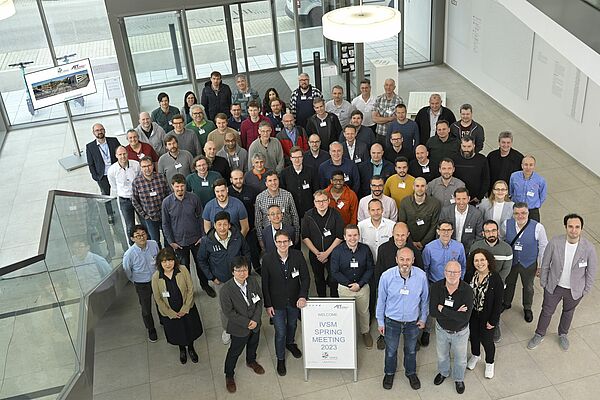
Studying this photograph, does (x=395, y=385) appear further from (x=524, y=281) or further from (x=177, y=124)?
(x=177, y=124)

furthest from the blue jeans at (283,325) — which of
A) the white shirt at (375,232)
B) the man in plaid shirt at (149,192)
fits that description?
the man in plaid shirt at (149,192)

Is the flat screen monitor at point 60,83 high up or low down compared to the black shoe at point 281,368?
up

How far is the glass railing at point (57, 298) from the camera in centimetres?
484

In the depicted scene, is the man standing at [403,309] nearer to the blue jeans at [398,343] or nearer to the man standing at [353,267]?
the blue jeans at [398,343]

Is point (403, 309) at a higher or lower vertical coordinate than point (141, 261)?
lower

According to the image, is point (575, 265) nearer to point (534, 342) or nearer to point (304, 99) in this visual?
point (534, 342)

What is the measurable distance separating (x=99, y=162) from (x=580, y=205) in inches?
255

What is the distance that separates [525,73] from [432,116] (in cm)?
339

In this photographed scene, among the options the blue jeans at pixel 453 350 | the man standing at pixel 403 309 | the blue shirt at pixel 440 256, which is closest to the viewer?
the man standing at pixel 403 309

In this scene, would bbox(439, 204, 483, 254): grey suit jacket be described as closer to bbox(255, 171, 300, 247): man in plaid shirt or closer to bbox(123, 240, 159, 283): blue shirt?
bbox(255, 171, 300, 247): man in plaid shirt

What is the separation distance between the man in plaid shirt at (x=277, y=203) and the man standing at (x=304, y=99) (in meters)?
2.38

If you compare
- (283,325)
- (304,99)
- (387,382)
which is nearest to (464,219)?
(387,382)

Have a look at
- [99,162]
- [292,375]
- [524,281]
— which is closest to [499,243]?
[524,281]

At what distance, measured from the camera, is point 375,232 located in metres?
→ 6.65
